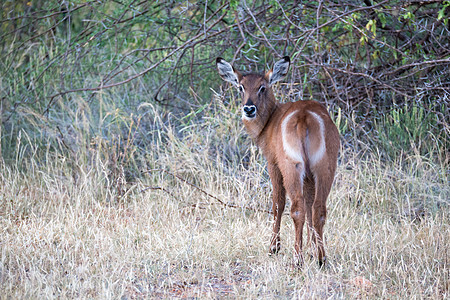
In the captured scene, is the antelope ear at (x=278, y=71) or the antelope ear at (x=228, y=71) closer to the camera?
the antelope ear at (x=278, y=71)

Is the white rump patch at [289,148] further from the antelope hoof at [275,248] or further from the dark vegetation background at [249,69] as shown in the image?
the dark vegetation background at [249,69]

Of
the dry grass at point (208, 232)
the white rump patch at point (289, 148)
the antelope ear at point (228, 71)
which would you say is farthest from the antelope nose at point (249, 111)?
the dry grass at point (208, 232)

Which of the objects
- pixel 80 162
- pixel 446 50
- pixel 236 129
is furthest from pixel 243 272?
pixel 446 50

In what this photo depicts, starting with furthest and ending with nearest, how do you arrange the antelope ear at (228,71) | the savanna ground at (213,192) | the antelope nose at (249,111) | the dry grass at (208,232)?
1. the antelope ear at (228,71)
2. the antelope nose at (249,111)
3. the savanna ground at (213,192)
4. the dry grass at (208,232)

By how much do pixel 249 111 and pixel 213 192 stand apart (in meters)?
1.44

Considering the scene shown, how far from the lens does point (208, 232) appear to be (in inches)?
199

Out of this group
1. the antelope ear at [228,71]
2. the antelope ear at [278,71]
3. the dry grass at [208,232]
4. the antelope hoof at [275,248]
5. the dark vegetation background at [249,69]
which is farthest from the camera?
the dark vegetation background at [249,69]

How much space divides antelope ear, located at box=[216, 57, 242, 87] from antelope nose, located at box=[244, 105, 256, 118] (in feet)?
1.97

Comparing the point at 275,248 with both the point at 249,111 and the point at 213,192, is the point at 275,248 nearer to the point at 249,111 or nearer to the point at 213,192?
the point at 249,111

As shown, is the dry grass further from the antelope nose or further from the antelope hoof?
the antelope nose

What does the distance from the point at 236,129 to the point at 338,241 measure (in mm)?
2409

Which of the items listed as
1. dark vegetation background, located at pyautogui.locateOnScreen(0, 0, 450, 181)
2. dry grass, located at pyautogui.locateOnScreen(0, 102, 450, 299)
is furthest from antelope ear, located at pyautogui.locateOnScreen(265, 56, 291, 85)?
dry grass, located at pyautogui.locateOnScreen(0, 102, 450, 299)

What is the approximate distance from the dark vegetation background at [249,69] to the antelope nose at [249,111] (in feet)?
4.21

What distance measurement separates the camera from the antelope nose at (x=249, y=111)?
15.6 ft
